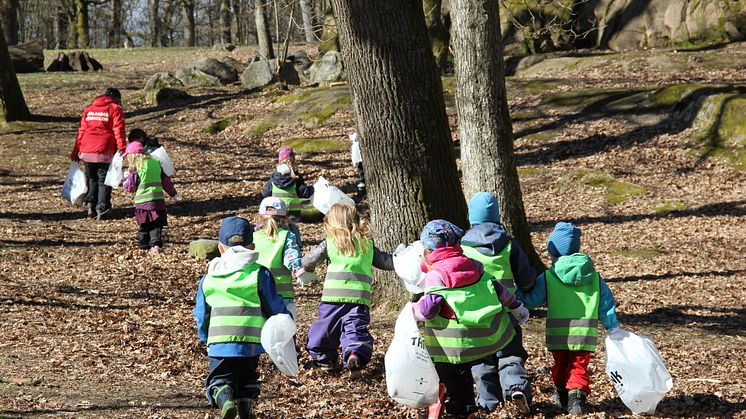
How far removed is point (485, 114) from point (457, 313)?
416 cm

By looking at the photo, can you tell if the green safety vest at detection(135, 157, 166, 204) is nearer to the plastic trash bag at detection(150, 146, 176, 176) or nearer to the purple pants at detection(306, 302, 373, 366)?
the plastic trash bag at detection(150, 146, 176, 176)

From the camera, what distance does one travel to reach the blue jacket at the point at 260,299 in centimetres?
565

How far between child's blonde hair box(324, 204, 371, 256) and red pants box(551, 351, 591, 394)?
1701 millimetres

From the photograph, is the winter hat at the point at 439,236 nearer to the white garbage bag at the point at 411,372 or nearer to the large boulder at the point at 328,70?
the white garbage bag at the point at 411,372

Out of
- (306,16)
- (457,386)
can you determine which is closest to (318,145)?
(457,386)

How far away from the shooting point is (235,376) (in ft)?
18.9

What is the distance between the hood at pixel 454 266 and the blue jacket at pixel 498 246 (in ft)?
1.80

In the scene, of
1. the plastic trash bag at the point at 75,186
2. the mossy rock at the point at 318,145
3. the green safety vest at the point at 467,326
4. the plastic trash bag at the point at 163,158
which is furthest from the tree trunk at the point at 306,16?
the green safety vest at the point at 467,326

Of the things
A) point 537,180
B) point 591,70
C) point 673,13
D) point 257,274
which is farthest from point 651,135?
point 257,274

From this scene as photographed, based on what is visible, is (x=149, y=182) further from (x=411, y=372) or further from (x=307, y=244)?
→ (x=411, y=372)

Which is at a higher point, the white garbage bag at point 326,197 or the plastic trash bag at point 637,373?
the white garbage bag at point 326,197

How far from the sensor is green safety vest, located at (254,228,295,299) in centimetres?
721

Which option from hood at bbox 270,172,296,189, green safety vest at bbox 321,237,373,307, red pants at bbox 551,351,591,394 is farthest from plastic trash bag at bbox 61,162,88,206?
red pants at bbox 551,351,591,394

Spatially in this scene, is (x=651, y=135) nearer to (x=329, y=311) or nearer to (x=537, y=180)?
(x=537, y=180)
